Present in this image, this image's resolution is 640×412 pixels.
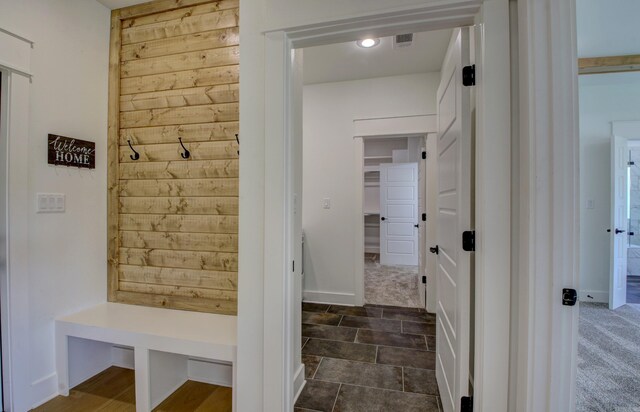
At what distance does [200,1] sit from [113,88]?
0.92 m

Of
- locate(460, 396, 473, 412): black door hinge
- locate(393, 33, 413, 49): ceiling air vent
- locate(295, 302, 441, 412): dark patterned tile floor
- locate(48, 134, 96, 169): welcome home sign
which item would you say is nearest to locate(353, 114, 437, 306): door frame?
locate(295, 302, 441, 412): dark patterned tile floor

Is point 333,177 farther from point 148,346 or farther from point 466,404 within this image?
point 466,404

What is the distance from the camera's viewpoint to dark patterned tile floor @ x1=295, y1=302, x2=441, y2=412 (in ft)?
5.65

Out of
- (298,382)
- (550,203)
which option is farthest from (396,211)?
(550,203)

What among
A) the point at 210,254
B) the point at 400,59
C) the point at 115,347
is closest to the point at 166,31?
the point at 210,254

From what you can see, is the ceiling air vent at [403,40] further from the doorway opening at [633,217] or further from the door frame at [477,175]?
the doorway opening at [633,217]

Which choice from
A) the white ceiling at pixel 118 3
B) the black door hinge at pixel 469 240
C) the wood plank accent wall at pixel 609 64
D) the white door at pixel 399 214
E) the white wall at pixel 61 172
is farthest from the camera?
the white door at pixel 399 214

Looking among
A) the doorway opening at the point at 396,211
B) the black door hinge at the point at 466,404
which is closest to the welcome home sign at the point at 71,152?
the black door hinge at the point at 466,404

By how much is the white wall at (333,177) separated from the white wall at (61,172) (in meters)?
2.04

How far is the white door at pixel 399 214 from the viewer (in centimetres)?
540

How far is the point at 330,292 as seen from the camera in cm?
335

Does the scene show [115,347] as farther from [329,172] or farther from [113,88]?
[329,172]

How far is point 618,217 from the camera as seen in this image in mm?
3129

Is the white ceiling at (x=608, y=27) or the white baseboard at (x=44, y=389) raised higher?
the white ceiling at (x=608, y=27)
